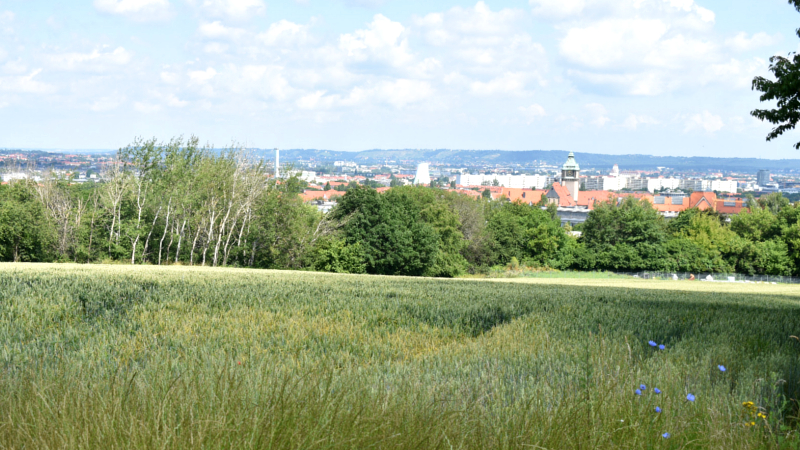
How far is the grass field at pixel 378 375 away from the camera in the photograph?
3750 millimetres

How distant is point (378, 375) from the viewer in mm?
5207

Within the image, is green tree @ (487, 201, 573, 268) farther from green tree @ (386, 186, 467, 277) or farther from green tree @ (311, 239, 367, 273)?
green tree @ (311, 239, 367, 273)

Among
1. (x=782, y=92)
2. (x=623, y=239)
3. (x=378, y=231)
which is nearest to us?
(x=782, y=92)

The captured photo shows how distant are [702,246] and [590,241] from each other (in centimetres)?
1674

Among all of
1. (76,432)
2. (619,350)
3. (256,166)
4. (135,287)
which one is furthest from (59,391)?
(256,166)

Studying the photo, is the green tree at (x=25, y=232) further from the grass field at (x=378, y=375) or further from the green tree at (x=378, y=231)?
the grass field at (x=378, y=375)

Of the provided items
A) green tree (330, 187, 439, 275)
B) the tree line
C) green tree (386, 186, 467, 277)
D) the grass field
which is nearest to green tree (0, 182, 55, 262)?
the tree line

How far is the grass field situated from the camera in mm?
3750

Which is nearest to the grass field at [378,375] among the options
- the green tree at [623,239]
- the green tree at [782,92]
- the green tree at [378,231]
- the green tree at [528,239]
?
the green tree at [782,92]

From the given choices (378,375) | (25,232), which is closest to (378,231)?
(25,232)

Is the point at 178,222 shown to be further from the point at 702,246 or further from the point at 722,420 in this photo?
the point at 702,246

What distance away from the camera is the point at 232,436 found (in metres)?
3.60

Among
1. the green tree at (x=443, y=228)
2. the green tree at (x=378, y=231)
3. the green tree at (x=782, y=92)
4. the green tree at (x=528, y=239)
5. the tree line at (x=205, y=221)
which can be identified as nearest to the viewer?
the green tree at (x=782, y=92)

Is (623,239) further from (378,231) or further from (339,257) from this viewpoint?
(339,257)
